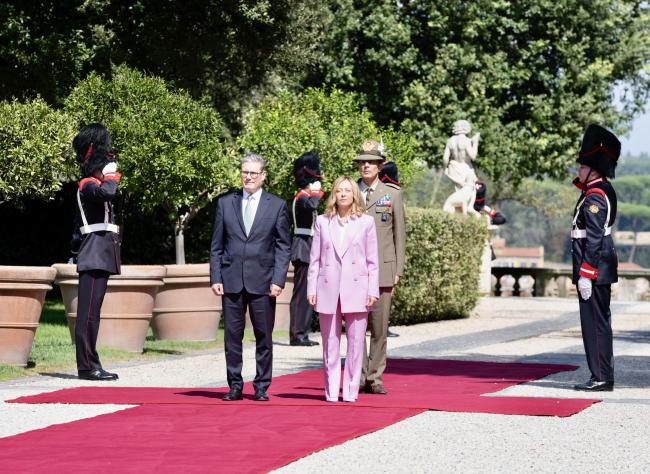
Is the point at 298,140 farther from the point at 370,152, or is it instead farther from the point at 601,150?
the point at 601,150

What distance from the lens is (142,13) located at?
90.2ft

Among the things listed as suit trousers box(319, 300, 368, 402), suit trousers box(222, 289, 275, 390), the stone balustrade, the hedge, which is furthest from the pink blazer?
the stone balustrade

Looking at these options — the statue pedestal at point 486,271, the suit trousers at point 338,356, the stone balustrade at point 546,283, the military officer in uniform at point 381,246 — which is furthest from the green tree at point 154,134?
the stone balustrade at point 546,283

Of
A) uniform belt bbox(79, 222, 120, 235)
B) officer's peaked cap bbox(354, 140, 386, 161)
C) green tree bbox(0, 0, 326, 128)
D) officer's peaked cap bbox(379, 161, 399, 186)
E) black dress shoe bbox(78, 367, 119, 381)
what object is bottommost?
black dress shoe bbox(78, 367, 119, 381)

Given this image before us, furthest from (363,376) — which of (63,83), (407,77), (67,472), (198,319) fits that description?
(407,77)

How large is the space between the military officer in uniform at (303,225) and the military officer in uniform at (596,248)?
5686mm

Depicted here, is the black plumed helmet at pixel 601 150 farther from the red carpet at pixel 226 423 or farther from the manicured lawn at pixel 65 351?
the manicured lawn at pixel 65 351

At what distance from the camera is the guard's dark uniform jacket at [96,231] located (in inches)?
478

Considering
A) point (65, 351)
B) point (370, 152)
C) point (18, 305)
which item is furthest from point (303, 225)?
point (370, 152)

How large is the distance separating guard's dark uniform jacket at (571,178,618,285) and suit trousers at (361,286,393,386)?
63.3 inches

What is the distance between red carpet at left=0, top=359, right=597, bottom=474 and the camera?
24.6ft

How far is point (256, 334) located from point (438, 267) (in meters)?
12.3

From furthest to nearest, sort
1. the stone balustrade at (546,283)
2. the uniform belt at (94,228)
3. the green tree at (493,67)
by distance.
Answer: the green tree at (493,67) < the stone balustrade at (546,283) < the uniform belt at (94,228)

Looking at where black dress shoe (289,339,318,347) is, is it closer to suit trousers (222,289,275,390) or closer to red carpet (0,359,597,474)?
red carpet (0,359,597,474)
